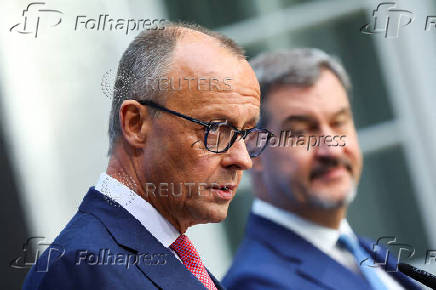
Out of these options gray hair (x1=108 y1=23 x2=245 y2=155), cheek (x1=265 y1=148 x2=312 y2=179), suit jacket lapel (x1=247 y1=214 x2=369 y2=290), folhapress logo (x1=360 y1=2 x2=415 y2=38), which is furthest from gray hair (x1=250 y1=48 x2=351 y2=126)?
folhapress logo (x1=360 y1=2 x2=415 y2=38)

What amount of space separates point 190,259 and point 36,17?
1.31 metres

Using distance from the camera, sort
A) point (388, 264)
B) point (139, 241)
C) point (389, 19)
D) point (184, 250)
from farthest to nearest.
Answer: point (389, 19) < point (388, 264) < point (184, 250) < point (139, 241)

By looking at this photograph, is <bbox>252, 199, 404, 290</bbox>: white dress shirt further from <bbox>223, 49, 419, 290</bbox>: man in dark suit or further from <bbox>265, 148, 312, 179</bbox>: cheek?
<bbox>265, 148, 312, 179</bbox>: cheek

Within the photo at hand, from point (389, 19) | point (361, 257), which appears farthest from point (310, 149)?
point (389, 19)

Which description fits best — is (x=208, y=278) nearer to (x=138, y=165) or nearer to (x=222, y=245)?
(x=138, y=165)

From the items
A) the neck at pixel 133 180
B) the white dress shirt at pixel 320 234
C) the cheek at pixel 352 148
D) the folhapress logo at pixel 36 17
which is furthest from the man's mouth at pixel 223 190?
the folhapress logo at pixel 36 17

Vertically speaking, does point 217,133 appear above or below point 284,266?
above

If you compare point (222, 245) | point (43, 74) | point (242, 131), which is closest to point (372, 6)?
point (222, 245)

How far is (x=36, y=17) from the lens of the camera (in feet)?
8.19

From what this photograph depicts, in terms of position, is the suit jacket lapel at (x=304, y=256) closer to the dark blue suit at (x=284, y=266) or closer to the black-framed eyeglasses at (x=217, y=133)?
the dark blue suit at (x=284, y=266)

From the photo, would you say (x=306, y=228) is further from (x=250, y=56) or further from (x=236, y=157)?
(x=250, y=56)

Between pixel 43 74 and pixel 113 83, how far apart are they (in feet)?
4.29

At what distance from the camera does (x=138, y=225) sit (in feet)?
5.08

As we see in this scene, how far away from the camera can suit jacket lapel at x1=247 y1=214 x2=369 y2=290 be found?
6.93 ft
